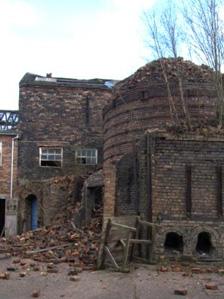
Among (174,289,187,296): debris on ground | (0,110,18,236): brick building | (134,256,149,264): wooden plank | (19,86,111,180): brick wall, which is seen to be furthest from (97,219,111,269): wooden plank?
(19,86,111,180): brick wall

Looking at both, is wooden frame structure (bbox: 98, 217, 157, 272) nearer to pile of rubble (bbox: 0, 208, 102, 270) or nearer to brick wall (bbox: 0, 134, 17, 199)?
pile of rubble (bbox: 0, 208, 102, 270)

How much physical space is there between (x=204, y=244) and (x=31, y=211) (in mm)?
19566

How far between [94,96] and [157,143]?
2148 centimetres

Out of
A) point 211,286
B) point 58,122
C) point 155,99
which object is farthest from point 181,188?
point 58,122

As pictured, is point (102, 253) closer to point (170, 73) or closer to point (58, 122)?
point (170, 73)

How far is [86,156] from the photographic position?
Answer: 3328 centimetres

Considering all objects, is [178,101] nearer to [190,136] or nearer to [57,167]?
[190,136]

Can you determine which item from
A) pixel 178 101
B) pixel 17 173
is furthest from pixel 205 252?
pixel 17 173

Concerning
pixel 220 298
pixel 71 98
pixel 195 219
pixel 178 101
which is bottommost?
pixel 220 298

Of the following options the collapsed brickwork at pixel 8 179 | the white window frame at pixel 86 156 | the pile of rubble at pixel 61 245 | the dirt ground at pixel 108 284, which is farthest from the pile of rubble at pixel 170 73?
the collapsed brickwork at pixel 8 179

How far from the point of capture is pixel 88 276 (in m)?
10.7

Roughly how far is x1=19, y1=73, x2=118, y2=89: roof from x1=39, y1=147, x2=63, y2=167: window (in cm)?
411

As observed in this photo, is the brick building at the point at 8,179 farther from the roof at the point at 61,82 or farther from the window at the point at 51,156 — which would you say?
the roof at the point at 61,82

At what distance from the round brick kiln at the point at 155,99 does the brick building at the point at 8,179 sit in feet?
37.1
